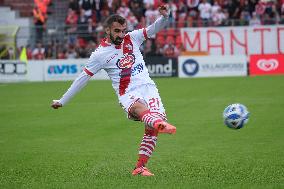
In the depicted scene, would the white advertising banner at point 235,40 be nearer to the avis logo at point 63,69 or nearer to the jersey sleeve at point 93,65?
the avis logo at point 63,69

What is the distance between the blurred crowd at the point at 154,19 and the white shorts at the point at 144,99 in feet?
78.5

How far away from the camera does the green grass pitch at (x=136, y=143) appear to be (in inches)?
Result: 388

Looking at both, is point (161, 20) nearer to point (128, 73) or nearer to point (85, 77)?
point (128, 73)

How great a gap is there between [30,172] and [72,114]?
31.3 ft

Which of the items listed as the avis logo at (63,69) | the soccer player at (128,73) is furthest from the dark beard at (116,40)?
the avis logo at (63,69)

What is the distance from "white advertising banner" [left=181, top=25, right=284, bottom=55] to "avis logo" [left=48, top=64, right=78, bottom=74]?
5.72m

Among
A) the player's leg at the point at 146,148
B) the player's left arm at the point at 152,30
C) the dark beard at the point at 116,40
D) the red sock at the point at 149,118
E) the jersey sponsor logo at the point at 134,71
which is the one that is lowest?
the player's leg at the point at 146,148

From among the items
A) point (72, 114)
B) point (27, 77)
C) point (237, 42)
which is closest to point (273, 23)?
point (237, 42)

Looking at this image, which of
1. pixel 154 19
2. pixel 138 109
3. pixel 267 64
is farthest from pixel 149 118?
pixel 154 19

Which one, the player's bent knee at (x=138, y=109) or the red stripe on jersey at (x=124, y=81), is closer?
the player's bent knee at (x=138, y=109)

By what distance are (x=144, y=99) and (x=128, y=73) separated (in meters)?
0.46

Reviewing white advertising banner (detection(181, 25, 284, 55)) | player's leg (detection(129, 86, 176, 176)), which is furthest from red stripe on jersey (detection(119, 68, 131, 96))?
white advertising banner (detection(181, 25, 284, 55))

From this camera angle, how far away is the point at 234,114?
10258 mm

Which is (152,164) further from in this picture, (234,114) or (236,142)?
(236,142)
